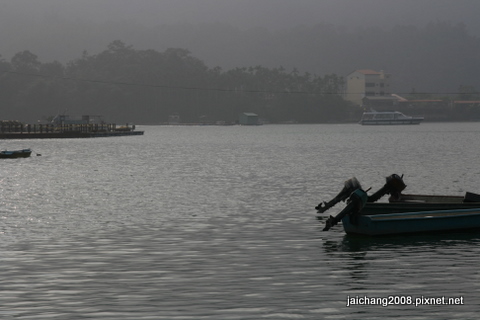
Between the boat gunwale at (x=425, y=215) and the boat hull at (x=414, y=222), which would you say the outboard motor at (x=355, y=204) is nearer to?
the boat hull at (x=414, y=222)

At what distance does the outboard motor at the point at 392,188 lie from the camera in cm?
3756

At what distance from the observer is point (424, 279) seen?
24.2 m

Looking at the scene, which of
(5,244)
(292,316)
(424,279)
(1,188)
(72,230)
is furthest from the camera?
(1,188)

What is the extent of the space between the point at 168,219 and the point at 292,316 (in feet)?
63.7

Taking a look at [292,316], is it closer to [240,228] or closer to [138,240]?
[138,240]

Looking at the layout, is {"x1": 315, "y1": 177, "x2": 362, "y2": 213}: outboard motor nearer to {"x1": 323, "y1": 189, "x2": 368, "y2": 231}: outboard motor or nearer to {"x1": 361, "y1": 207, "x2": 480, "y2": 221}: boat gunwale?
{"x1": 323, "y1": 189, "x2": 368, "y2": 231}: outboard motor

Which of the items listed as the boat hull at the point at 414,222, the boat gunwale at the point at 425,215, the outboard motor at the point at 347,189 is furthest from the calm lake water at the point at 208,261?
the outboard motor at the point at 347,189

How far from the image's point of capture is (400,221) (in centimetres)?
3212

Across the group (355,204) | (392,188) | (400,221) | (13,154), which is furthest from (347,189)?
(13,154)

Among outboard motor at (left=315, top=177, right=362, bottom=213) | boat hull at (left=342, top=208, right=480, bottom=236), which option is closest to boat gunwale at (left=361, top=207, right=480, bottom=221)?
boat hull at (left=342, top=208, right=480, bottom=236)

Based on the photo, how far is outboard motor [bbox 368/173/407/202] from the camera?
123 feet

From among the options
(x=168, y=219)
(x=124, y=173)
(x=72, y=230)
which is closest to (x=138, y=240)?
(x=72, y=230)

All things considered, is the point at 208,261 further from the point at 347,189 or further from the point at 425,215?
the point at 347,189

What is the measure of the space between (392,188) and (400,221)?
591 cm
